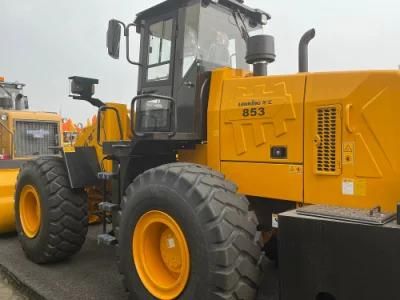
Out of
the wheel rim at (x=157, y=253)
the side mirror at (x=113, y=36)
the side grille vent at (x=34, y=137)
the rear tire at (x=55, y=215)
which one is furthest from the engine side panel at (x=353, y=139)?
the side grille vent at (x=34, y=137)

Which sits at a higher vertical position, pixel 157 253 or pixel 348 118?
pixel 348 118

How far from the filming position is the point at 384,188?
9.67 ft

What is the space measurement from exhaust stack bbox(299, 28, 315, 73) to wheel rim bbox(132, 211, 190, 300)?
1.66 meters

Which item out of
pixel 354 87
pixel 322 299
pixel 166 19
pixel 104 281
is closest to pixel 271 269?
pixel 104 281

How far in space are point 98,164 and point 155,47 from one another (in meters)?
1.66

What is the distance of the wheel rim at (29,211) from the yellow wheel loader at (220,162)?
0.91 feet

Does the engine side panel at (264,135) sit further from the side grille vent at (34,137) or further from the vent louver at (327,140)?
the side grille vent at (34,137)

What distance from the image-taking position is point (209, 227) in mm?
2992

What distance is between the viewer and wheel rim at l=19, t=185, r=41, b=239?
5.35 meters

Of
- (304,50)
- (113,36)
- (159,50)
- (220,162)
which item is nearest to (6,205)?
(113,36)

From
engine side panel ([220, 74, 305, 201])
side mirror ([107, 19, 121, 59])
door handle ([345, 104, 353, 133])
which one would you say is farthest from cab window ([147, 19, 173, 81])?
door handle ([345, 104, 353, 133])

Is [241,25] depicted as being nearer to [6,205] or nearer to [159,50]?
[159,50]

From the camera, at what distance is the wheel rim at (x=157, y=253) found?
11.2 feet

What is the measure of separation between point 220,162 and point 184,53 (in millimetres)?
1157
